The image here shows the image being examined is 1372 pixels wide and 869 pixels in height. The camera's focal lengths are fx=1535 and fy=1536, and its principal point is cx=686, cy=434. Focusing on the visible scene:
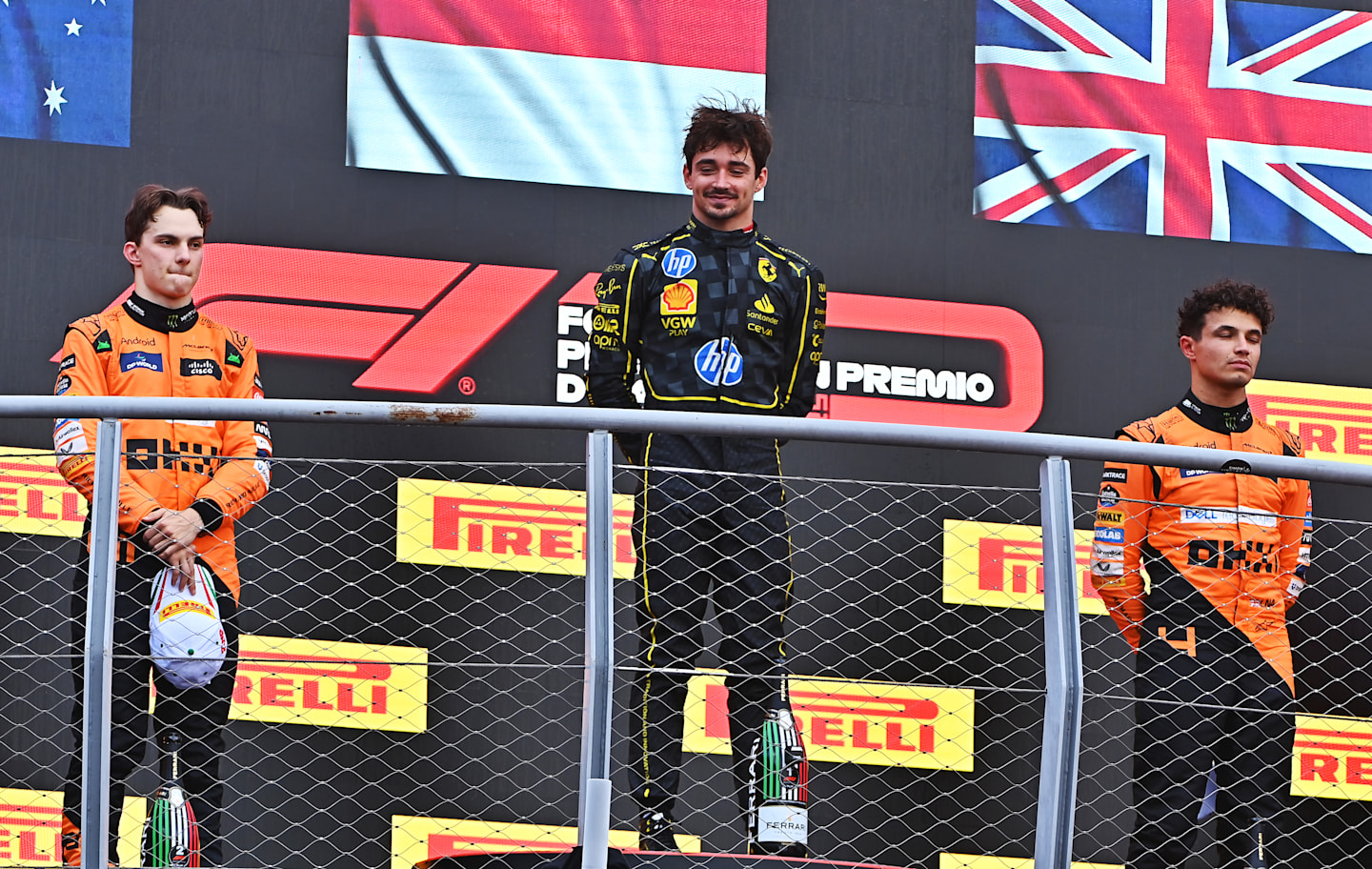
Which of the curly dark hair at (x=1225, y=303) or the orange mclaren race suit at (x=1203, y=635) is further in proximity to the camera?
the curly dark hair at (x=1225, y=303)

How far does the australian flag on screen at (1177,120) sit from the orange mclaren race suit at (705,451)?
5.15 ft

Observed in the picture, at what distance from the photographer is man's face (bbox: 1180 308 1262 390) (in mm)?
3225

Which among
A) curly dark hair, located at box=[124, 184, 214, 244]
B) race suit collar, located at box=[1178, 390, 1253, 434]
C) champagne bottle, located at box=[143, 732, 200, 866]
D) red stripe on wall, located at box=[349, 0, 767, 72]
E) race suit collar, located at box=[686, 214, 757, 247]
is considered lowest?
champagne bottle, located at box=[143, 732, 200, 866]

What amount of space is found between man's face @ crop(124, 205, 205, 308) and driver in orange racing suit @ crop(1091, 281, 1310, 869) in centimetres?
191

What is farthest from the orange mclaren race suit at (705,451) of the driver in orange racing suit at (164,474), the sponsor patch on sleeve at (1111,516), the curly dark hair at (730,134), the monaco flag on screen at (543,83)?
the monaco flag on screen at (543,83)

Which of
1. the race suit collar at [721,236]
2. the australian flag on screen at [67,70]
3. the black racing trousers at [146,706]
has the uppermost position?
the australian flag on screen at [67,70]

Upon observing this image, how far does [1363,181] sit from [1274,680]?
2.18 meters

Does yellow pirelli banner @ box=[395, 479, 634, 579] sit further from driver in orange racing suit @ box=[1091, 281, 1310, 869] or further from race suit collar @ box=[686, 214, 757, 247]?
driver in orange racing suit @ box=[1091, 281, 1310, 869]

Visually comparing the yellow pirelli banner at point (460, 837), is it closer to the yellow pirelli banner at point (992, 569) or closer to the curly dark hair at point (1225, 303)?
the yellow pirelli banner at point (992, 569)

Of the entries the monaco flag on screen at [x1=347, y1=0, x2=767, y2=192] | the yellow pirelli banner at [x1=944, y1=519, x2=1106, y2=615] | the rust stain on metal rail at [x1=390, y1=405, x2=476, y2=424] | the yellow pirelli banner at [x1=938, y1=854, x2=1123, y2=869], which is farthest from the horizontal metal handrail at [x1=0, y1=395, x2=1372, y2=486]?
the yellow pirelli banner at [x1=938, y1=854, x2=1123, y2=869]

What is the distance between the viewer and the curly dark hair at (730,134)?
9.93 feet

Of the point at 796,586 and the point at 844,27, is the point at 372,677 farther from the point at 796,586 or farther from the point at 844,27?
the point at 844,27

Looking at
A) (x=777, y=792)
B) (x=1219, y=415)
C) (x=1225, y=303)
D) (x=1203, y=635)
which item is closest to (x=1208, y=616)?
(x=1203, y=635)

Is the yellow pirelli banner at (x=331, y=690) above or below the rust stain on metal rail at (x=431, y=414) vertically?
below
